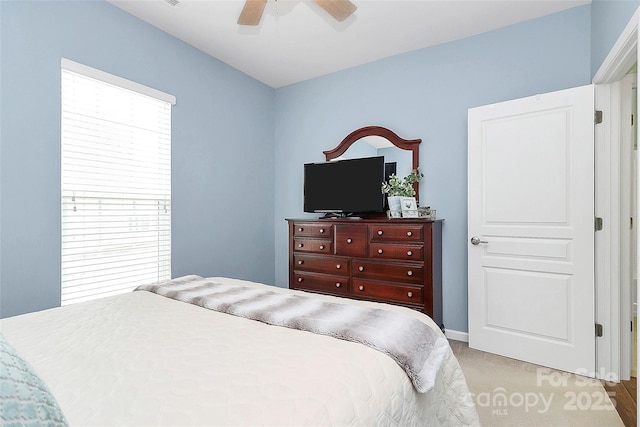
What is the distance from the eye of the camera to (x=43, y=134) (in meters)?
2.21

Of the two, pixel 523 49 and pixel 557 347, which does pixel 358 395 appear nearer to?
pixel 557 347

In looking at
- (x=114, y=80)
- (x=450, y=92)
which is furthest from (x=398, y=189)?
(x=114, y=80)

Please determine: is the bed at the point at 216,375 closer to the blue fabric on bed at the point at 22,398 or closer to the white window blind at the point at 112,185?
the blue fabric on bed at the point at 22,398

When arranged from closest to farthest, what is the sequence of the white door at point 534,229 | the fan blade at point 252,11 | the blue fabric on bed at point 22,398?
the blue fabric on bed at point 22,398 → the fan blade at point 252,11 → the white door at point 534,229

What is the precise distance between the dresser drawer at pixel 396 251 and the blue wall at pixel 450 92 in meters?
0.50

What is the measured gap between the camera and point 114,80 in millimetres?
2578

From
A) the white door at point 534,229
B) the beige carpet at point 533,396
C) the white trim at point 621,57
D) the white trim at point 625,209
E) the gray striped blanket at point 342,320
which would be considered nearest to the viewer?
the gray striped blanket at point 342,320

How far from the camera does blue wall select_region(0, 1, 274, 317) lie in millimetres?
2078

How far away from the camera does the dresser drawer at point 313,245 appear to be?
3.26 metres

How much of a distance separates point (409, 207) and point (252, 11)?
1.95 m

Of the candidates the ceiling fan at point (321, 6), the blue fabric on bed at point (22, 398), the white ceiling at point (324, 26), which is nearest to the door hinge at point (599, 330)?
the white ceiling at point (324, 26)

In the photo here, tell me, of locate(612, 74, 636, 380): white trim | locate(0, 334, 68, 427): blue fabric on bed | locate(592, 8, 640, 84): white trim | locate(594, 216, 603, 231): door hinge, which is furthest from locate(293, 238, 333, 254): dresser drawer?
locate(0, 334, 68, 427): blue fabric on bed

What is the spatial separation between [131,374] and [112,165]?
214 cm

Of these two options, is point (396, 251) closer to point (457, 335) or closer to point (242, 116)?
point (457, 335)
